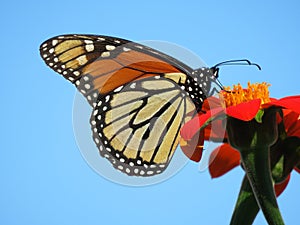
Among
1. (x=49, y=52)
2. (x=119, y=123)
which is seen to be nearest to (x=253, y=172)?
(x=119, y=123)

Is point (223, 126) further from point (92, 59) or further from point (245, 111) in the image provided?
point (92, 59)

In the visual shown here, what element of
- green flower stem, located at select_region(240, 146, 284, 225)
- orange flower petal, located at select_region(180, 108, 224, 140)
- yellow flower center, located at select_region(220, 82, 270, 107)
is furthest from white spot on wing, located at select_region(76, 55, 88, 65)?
green flower stem, located at select_region(240, 146, 284, 225)

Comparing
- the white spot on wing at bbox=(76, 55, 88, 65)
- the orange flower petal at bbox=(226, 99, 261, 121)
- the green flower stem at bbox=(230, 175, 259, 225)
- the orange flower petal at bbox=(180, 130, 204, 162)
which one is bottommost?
the green flower stem at bbox=(230, 175, 259, 225)

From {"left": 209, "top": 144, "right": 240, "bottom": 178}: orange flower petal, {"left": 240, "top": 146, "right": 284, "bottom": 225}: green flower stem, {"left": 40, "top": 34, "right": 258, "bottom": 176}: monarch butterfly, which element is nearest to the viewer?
{"left": 240, "top": 146, "right": 284, "bottom": 225}: green flower stem

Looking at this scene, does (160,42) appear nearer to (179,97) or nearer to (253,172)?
(179,97)

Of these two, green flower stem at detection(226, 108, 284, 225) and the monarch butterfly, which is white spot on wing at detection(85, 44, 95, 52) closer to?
the monarch butterfly

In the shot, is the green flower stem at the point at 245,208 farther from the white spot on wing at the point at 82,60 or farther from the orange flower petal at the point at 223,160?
the white spot on wing at the point at 82,60

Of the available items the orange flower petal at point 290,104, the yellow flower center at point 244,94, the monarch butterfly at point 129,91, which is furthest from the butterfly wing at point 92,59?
the orange flower petal at point 290,104
